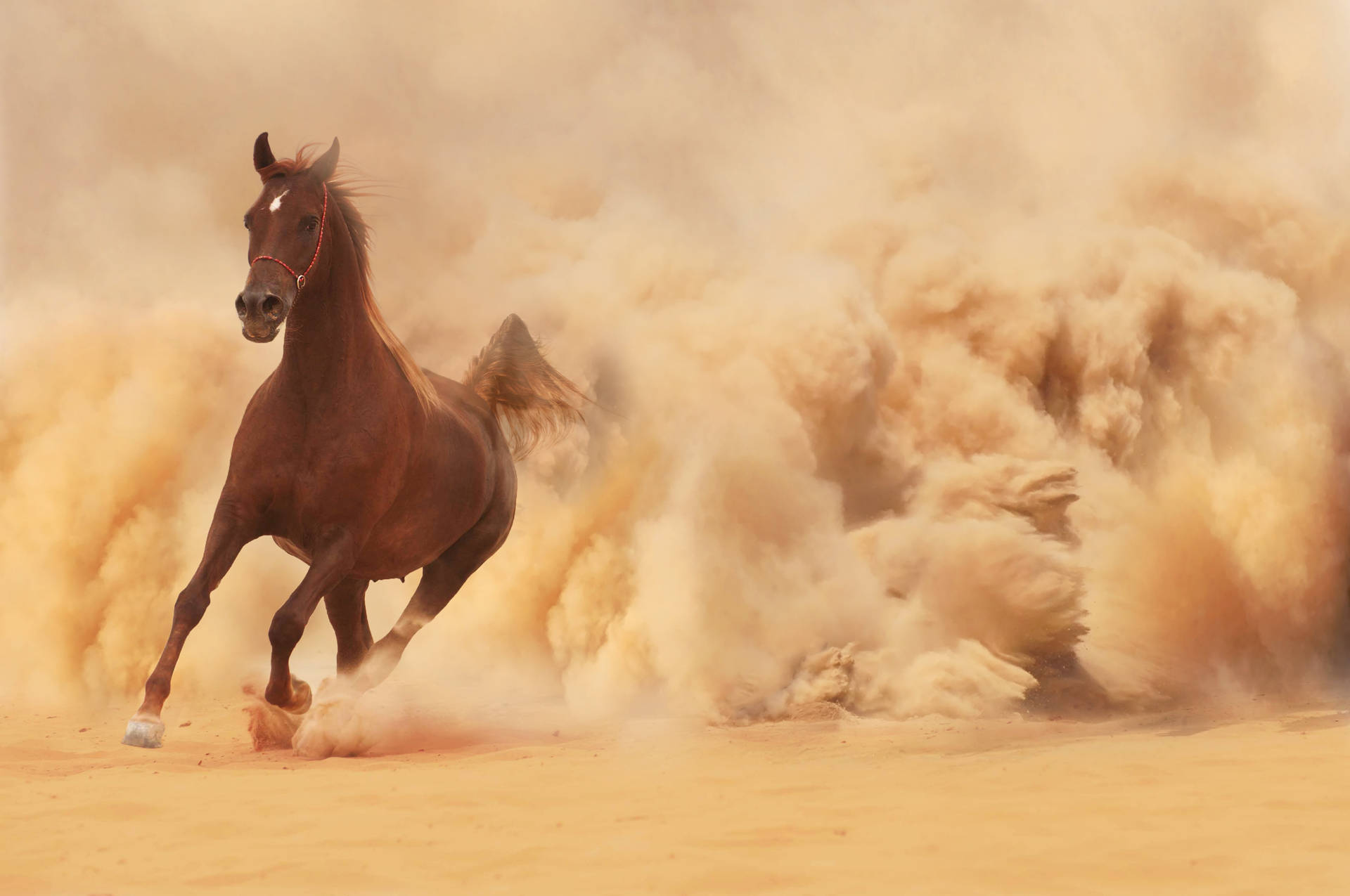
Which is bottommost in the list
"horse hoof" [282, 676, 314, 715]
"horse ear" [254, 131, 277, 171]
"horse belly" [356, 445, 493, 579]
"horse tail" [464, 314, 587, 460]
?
"horse hoof" [282, 676, 314, 715]

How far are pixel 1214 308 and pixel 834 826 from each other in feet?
31.6

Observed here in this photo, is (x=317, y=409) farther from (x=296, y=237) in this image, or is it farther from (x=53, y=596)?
(x=53, y=596)

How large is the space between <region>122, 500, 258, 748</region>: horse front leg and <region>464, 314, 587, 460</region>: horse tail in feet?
7.58

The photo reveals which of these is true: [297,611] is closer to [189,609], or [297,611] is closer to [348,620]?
[189,609]

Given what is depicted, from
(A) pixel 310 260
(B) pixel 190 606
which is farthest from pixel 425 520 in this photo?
(A) pixel 310 260

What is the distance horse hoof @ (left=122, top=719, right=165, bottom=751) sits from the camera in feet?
17.8

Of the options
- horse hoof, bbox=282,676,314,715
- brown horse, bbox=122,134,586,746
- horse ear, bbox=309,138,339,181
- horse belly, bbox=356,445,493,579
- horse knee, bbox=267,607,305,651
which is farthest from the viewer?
horse belly, bbox=356,445,493,579

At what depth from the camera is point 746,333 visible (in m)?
10.8

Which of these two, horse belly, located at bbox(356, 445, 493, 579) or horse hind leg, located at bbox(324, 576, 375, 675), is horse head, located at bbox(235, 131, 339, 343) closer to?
horse belly, located at bbox(356, 445, 493, 579)

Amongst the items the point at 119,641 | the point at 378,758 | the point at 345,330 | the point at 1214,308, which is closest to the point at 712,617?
the point at 378,758

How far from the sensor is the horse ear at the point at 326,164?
20.3 feet

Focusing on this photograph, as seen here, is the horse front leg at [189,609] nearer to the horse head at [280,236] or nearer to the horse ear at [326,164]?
the horse head at [280,236]

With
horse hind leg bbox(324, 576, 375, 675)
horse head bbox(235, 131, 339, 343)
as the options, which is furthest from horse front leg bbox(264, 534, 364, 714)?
horse head bbox(235, 131, 339, 343)

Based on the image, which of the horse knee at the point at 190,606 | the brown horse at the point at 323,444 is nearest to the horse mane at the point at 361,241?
the brown horse at the point at 323,444
